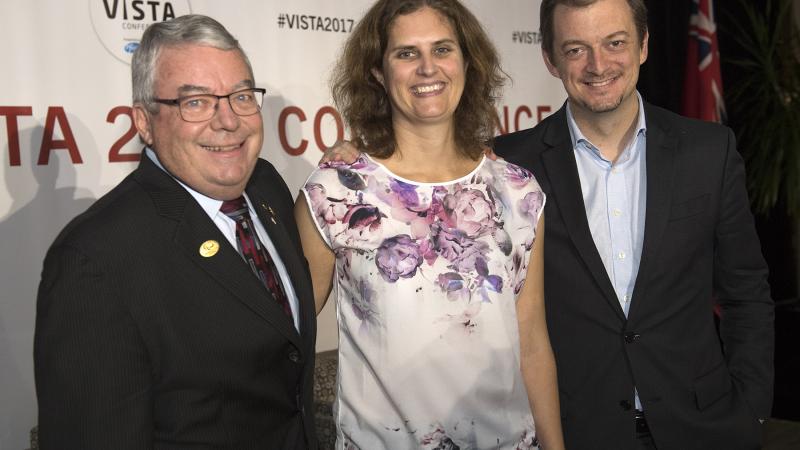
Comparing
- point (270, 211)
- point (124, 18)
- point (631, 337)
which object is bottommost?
point (631, 337)

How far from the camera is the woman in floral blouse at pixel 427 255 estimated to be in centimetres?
189

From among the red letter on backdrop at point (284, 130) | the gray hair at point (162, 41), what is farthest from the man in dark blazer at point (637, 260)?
the red letter on backdrop at point (284, 130)

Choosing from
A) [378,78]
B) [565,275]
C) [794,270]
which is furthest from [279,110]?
[794,270]

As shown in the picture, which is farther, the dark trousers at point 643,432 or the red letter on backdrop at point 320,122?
the red letter on backdrop at point 320,122

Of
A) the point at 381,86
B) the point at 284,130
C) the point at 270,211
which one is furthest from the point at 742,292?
the point at 284,130

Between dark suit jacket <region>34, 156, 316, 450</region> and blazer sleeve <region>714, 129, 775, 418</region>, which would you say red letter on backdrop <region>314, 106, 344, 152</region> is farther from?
dark suit jacket <region>34, 156, 316, 450</region>

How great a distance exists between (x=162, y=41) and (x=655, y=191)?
4.32 ft

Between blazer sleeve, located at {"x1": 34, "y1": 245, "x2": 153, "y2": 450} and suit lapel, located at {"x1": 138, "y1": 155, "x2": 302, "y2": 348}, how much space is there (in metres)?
0.20

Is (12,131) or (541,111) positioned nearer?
(12,131)

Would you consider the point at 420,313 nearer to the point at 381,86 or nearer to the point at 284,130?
the point at 381,86

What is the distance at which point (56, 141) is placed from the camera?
11.1ft

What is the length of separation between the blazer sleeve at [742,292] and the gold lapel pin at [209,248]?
1400mm

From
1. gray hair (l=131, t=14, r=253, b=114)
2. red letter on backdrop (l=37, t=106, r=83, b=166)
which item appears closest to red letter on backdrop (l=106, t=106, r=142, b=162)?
red letter on backdrop (l=37, t=106, r=83, b=166)

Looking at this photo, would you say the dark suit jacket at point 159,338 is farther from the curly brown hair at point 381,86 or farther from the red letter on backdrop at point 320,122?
the red letter on backdrop at point 320,122
